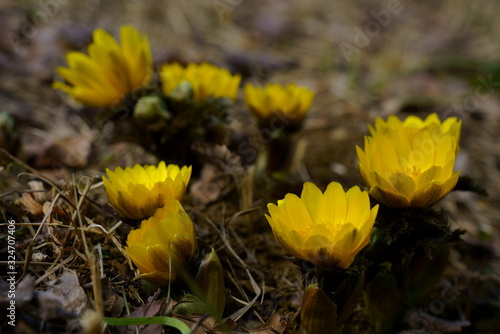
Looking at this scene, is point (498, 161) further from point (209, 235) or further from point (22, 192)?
point (22, 192)

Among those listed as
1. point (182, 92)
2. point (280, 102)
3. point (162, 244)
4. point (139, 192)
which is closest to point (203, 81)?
point (182, 92)

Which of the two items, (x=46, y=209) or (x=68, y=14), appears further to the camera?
(x=68, y=14)

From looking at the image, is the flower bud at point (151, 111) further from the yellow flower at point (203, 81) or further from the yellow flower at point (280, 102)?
the yellow flower at point (280, 102)

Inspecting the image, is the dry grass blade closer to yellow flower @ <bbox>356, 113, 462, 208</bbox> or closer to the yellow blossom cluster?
the yellow blossom cluster

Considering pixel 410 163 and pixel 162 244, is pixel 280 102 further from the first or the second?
pixel 162 244

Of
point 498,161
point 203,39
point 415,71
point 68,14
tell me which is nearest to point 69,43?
point 68,14
